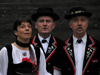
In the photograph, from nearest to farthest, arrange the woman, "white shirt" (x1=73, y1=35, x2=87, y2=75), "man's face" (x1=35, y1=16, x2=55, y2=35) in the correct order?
the woman < "white shirt" (x1=73, y1=35, x2=87, y2=75) < "man's face" (x1=35, y1=16, x2=55, y2=35)

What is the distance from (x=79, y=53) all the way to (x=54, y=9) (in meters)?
2.59

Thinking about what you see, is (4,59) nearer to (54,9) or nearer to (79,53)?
(79,53)

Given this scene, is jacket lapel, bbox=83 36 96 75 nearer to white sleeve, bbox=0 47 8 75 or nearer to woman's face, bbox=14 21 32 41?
woman's face, bbox=14 21 32 41

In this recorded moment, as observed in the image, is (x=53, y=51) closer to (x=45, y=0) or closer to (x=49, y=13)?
(x=49, y=13)

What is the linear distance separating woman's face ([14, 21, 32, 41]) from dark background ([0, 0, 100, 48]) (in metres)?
2.81

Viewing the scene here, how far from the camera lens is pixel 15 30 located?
3818 mm

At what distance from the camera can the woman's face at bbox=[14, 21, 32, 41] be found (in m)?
3.69

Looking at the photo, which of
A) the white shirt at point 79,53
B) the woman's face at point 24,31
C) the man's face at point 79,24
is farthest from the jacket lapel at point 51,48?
the woman's face at point 24,31

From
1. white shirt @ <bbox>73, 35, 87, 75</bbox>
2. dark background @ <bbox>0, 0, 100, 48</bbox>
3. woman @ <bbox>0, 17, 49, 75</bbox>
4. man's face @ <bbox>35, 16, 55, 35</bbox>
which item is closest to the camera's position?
woman @ <bbox>0, 17, 49, 75</bbox>

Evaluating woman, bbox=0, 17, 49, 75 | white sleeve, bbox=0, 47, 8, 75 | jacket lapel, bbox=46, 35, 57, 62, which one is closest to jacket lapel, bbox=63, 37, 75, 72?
jacket lapel, bbox=46, 35, 57, 62

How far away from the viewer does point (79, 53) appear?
4383 millimetres

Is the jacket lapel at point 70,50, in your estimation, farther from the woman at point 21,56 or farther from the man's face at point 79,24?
the woman at point 21,56

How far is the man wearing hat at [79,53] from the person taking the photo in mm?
4348

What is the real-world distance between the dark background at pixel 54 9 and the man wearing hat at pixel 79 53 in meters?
2.08
